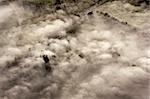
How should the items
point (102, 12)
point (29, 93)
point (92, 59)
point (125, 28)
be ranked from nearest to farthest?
point (29, 93)
point (92, 59)
point (125, 28)
point (102, 12)

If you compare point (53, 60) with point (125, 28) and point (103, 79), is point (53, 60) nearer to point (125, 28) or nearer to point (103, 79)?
point (103, 79)

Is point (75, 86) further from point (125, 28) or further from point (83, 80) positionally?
point (125, 28)

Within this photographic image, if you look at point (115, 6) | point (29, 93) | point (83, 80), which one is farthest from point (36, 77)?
point (115, 6)

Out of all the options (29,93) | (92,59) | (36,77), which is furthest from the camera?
(92,59)

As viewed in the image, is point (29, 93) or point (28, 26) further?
point (28, 26)

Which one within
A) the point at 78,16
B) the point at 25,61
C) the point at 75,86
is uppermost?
the point at 78,16

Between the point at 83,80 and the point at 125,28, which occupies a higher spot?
the point at 125,28
